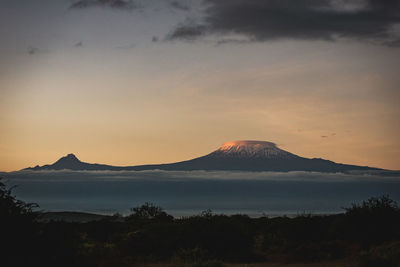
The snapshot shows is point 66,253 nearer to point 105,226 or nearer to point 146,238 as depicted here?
→ point 146,238

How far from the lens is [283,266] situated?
24.9 metres

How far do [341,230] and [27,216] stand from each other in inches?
647

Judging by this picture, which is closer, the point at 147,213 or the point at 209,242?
the point at 209,242

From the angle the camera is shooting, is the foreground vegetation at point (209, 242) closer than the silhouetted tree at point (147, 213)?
Yes

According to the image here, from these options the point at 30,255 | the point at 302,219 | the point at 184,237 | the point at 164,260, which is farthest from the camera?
the point at 302,219

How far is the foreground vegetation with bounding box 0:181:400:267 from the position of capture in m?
20.1

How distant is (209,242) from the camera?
27984 mm

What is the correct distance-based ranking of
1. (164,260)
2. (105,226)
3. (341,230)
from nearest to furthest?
(164,260) < (341,230) < (105,226)

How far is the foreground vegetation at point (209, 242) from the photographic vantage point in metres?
20.1

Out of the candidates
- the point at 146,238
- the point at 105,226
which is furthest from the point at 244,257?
the point at 105,226

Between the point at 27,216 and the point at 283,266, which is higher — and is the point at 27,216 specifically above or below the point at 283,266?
above

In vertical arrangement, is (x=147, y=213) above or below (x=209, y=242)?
above

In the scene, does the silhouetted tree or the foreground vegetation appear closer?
the foreground vegetation

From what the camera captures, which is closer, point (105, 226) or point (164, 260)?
A: point (164, 260)
